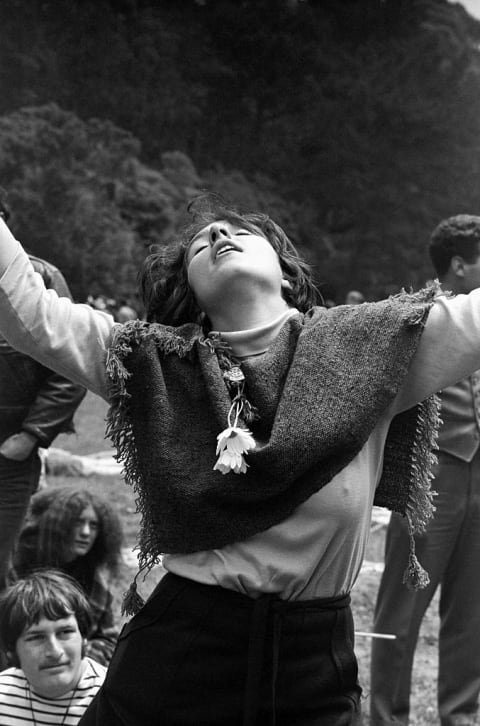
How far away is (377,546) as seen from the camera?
683 cm

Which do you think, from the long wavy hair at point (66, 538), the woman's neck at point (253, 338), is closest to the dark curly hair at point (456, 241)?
the long wavy hair at point (66, 538)

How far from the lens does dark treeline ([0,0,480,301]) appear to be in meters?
25.1

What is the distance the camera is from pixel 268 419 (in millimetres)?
1969

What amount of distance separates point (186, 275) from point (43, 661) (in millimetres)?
1381

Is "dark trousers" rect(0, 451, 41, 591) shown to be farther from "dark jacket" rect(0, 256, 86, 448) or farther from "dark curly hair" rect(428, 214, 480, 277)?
"dark curly hair" rect(428, 214, 480, 277)

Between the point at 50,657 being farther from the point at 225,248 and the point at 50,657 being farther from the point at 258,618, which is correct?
the point at 225,248

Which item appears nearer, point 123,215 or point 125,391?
point 125,391

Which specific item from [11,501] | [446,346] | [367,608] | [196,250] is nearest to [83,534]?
[11,501]

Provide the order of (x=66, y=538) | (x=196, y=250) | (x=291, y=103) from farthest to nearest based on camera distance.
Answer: (x=291, y=103) < (x=66, y=538) < (x=196, y=250)

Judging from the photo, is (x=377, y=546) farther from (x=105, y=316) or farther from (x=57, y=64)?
(x=57, y=64)

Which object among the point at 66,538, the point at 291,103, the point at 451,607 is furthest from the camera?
the point at 291,103

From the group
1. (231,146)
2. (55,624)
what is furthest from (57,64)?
(55,624)

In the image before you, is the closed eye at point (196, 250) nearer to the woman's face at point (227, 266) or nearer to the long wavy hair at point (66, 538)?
the woman's face at point (227, 266)

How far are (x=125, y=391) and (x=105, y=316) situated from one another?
0.17m
